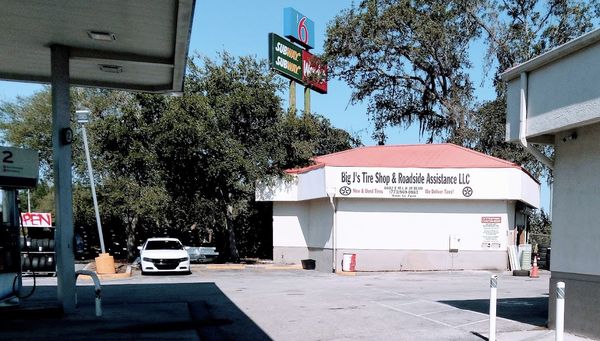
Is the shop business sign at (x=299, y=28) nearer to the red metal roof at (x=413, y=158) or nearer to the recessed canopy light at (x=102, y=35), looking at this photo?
the red metal roof at (x=413, y=158)

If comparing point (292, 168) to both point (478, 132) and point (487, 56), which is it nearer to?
point (478, 132)

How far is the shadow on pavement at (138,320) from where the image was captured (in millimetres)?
Answer: 9523

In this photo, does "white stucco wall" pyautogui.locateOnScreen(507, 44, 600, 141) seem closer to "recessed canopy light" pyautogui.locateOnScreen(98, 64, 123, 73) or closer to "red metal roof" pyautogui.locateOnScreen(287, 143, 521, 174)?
"recessed canopy light" pyautogui.locateOnScreen(98, 64, 123, 73)

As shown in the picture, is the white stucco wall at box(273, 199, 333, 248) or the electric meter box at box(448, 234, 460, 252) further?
the white stucco wall at box(273, 199, 333, 248)

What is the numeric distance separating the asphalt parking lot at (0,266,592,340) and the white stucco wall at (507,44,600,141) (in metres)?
3.42

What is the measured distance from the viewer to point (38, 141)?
3328cm

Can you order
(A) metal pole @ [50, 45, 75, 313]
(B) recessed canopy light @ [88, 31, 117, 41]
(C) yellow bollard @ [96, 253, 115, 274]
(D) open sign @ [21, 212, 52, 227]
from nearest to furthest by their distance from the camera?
(B) recessed canopy light @ [88, 31, 117, 41] → (A) metal pole @ [50, 45, 75, 313] → (C) yellow bollard @ [96, 253, 115, 274] → (D) open sign @ [21, 212, 52, 227]

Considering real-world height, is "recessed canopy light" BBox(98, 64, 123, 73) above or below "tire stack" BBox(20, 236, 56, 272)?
above

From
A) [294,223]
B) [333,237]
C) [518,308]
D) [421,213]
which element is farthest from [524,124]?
[294,223]

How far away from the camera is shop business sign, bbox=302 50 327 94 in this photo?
40.3 m

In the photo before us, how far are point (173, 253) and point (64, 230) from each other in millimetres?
11322

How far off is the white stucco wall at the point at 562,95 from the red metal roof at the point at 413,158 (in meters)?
14.7

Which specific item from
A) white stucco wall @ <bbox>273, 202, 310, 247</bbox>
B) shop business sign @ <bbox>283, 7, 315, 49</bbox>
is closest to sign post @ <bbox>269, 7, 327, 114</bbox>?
shop business sign @ <bbox>283, 7, 315, 49</bbox>

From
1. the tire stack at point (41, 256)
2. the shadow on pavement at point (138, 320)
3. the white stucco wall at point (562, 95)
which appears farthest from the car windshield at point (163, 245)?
the white stucco wall at point (562, 95)
